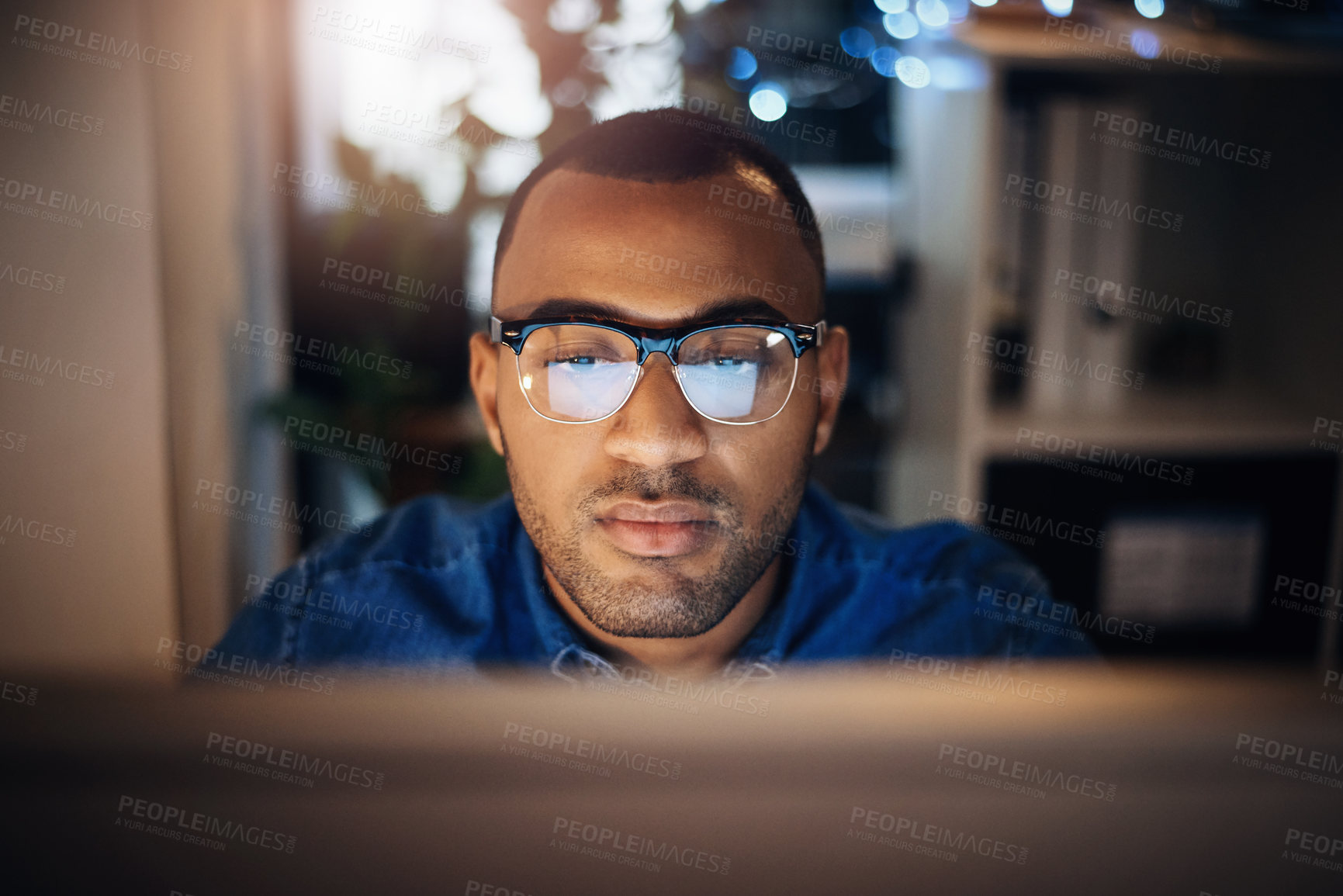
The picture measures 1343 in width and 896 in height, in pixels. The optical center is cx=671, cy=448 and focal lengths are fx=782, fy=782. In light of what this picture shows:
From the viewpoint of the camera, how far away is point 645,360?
0.71 meters

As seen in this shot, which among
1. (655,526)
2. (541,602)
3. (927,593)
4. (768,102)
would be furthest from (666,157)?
(768,102)

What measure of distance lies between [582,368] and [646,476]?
0.38ft

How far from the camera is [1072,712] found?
0.26 m

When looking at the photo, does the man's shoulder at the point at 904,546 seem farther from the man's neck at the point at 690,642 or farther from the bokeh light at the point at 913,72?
the bokeh light at the point at 913,72

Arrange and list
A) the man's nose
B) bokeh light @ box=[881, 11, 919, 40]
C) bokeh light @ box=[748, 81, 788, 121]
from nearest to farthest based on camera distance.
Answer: the man's nose, bokeh light @ box=[881, 11, 919, 40], bokeh light @ box=[748, 81, 788, 121]

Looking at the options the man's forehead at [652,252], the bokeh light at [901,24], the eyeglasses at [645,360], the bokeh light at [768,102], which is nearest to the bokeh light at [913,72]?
the bokeh light at [901,24]

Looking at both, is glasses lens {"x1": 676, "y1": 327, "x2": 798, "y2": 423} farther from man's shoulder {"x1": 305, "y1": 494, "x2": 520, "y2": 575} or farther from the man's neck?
man's shoulder {"x1": 305, "y1": 494, "x2": 520, "y2": 575}

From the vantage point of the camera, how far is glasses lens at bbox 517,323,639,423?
71cm

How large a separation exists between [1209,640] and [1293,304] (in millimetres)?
616

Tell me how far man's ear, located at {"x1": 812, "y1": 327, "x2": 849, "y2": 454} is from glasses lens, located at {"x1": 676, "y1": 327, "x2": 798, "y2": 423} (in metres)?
0.08

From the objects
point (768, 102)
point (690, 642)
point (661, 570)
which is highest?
point (768, 102)

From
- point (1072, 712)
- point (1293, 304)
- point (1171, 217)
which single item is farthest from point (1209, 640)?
point (1072, 712)

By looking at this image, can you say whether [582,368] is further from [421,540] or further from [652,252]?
[421,540]

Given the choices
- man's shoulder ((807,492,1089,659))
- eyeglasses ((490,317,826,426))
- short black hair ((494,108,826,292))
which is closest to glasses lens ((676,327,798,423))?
eyeglasses ((490,317,826,426))
